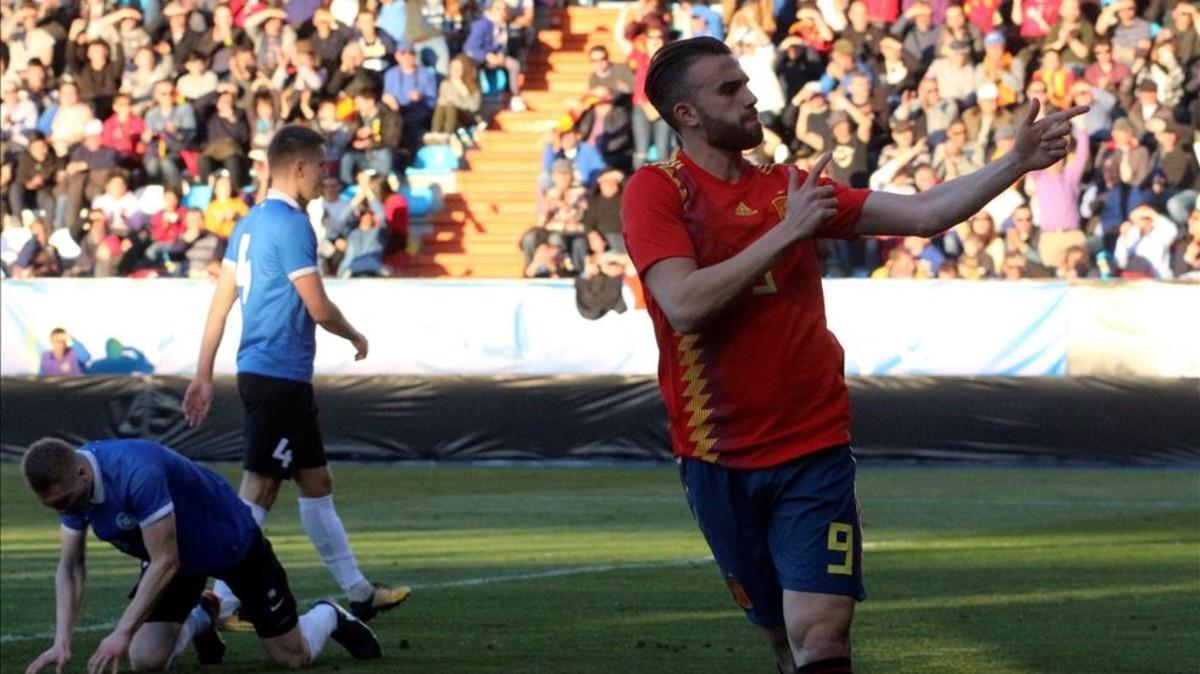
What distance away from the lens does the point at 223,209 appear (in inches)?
1057

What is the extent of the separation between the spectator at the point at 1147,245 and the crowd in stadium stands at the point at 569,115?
2cm

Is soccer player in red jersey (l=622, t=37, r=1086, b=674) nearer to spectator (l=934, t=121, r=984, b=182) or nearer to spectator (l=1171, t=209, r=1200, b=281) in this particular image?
spectator (l=1171, t=209, r=1200, b=281)

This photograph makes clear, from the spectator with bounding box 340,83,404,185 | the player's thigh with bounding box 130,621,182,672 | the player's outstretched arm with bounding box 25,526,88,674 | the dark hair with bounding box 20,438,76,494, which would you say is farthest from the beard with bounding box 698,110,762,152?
the spectator with bounding box 340,83,404,185

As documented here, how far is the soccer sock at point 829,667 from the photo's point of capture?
584 centimetres

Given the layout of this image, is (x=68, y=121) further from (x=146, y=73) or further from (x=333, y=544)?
(x=333, y=544)

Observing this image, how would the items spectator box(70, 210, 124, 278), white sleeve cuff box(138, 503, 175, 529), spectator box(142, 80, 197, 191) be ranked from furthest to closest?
spectator box(142, 80, 197, 191) < spectator box(70, 210, 124, 278) < white sleeve cuff box(138, 503, 175, 529)

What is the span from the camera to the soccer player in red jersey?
5914mm

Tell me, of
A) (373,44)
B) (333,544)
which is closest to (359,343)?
(333,544)

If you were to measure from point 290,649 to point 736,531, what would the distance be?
3.31 metres

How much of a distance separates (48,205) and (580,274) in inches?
292

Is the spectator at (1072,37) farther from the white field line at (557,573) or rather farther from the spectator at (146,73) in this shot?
the white field line at (557,573)

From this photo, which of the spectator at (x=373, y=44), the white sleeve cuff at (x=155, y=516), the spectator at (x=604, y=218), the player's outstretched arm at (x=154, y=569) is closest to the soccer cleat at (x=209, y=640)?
the player's outstretched arm at (x=154, y=569)

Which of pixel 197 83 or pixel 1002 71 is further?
pixel 197 83

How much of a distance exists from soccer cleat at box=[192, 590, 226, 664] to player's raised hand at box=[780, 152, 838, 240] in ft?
13.9
